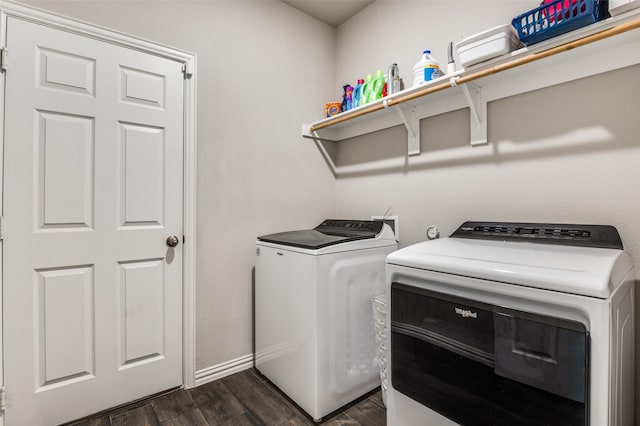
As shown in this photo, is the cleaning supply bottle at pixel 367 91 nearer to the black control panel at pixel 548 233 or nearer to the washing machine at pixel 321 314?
the washing machine at pixel 321 314

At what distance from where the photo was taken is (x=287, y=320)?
1796 millimetres

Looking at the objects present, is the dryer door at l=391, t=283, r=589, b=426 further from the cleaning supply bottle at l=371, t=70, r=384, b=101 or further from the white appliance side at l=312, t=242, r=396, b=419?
the cleaning supply bottle at l=371, t=70, r=384, b=101

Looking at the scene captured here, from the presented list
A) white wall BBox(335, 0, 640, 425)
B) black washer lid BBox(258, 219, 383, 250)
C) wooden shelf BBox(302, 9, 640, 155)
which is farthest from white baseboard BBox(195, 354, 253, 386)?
wooden shelf BBox(302, 9, 640, 155)

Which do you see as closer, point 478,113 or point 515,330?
point 515,330

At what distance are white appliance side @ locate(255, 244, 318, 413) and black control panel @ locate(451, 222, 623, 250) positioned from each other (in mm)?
860

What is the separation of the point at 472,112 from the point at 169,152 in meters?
1.72

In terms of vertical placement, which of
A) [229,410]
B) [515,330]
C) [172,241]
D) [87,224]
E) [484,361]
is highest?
[87,224]

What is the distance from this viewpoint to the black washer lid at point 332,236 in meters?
1.72

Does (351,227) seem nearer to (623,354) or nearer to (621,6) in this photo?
(623,354)

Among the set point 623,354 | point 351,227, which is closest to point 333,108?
point 351,227

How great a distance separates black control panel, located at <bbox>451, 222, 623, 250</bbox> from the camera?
1.26 m

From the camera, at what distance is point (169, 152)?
6.11ft

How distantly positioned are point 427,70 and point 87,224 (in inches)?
77.8

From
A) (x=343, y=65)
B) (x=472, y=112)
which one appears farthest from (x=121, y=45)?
(x=472, y=112)
